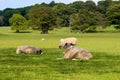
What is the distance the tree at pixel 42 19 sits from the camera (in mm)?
102062

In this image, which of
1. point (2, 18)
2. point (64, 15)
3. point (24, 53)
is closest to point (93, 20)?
point (64, 15)

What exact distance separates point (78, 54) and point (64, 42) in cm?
1249

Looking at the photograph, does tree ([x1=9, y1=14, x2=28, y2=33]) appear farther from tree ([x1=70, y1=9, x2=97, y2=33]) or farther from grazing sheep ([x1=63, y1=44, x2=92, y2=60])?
grazing sheep ([x1=63, y1=44, x2=92, y2=60])

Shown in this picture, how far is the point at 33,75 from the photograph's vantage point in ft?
48.4

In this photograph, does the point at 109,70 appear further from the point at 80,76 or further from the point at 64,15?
the point at 64,15

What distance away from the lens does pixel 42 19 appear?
102625mm

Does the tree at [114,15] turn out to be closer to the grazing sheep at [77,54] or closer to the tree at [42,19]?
the tree at [42,19]

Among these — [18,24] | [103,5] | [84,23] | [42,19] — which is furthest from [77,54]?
[103,5]

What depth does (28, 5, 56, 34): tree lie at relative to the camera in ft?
335

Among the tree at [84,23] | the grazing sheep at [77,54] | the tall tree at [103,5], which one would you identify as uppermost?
the grazing sheep at [77,54]

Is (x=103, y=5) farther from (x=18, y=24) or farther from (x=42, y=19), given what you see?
(x=42, y=19)

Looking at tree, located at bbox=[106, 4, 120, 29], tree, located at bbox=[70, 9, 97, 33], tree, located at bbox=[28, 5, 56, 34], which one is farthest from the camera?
tree, located at bbox=[106, 4, 120, 29]

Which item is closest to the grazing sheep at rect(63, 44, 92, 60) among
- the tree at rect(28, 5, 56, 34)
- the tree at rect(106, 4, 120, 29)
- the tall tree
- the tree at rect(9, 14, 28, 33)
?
the tree at rect(28, 5, 56, 34)

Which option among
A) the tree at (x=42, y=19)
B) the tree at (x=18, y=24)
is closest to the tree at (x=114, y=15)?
the tree at (x=42, y=19)
